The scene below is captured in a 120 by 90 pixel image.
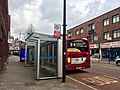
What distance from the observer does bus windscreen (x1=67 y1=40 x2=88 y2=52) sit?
16.7 m

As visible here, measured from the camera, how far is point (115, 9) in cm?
4353

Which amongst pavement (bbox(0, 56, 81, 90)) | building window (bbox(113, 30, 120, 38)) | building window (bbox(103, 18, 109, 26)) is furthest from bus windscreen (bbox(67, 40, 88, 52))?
building window (bbox(103, 18, 109, 26))

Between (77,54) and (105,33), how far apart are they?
3315cm

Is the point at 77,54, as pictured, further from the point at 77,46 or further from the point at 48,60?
the point at 48,60

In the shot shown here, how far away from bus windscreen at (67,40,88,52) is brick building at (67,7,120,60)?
74.2 feet

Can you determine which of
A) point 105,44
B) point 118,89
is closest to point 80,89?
point 118,89

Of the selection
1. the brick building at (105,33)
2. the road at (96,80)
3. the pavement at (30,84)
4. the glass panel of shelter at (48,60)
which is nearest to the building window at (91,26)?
the brick building at (105,33)

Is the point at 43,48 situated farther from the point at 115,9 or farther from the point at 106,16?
the point at 106,16

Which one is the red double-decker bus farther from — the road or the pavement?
the pavement

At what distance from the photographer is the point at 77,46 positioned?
16984 millimetres

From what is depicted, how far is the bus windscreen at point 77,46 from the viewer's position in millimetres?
16656

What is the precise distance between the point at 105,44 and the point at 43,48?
3359 cm

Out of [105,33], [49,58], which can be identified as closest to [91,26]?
[105,33]

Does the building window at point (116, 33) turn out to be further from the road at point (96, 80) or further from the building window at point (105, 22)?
the road at point (96, 80)
